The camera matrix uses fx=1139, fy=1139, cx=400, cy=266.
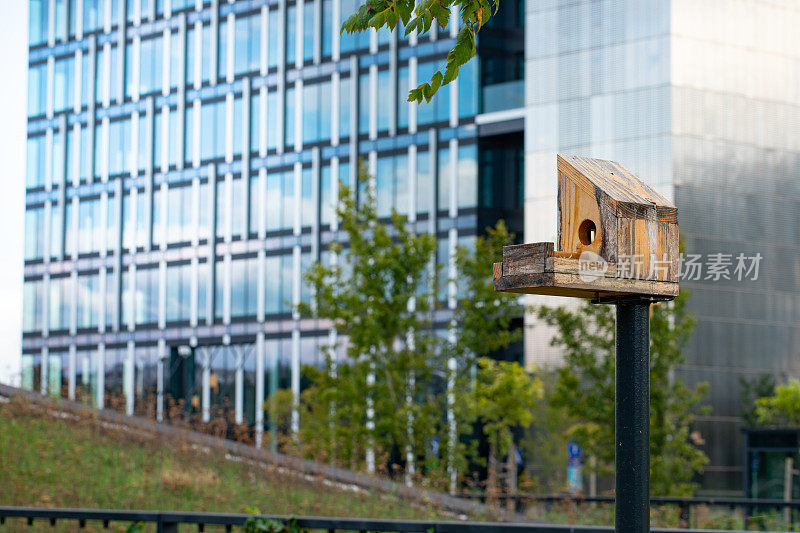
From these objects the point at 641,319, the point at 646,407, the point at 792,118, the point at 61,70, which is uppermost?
the point at 61,70

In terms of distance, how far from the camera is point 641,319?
14.4ft

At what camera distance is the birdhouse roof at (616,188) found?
4389 millimetres

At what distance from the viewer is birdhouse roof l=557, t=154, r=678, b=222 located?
14.4 feet

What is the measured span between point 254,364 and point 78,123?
16271 mm

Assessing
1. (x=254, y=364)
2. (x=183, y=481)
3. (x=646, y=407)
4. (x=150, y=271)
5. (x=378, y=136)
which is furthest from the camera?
(x=150, y=271)

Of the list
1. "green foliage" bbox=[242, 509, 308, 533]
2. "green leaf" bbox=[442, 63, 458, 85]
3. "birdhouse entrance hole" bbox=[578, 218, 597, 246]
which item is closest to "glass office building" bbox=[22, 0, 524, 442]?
"green foliage" bbox=[242, 509, 308, 533]

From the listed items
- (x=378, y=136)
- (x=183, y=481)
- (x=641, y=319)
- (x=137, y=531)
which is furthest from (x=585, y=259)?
(x=378, y=136)

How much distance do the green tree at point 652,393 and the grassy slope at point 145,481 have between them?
10.9 m

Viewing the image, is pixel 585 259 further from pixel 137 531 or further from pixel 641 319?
pixel 137 531

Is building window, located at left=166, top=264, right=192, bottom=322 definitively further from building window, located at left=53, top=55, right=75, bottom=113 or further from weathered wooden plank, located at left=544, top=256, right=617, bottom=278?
weathered wooden plank, located at left=544, top=256, right=617, bottom=278

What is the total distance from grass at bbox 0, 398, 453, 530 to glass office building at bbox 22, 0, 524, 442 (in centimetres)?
2530

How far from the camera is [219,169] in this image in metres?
49.7

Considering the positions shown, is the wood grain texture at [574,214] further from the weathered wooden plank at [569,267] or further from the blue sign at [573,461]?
the blue sign at [573,461]

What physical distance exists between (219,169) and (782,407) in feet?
88.6
